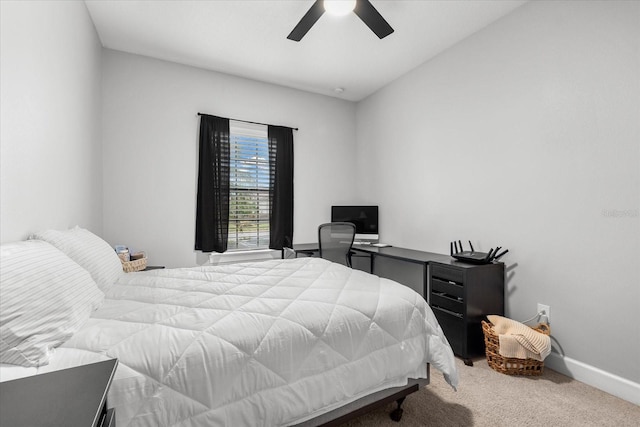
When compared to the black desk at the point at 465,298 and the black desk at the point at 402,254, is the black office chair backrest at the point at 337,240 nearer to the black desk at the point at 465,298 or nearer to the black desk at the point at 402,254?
the black desk at the point at 402,254

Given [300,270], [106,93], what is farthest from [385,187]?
[106,93]

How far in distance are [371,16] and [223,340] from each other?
2.35 metres

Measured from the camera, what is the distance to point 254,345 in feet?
3.73

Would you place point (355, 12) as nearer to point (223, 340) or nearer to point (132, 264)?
point (223, 340)

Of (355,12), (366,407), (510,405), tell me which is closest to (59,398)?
(366,407)

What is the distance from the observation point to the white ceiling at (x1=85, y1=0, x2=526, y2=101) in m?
2.48

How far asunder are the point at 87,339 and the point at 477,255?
2.68 metres

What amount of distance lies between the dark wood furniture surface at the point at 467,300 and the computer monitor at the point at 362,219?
58.0 inches

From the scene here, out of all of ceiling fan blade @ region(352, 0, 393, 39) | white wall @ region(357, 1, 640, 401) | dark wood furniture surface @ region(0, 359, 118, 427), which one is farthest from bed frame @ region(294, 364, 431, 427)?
ceiling fan blade @ region(352, 0, 393, 39)

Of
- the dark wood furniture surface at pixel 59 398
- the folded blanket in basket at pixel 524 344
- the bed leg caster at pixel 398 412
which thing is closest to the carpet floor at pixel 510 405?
the bed leg caster at pixel 398 412

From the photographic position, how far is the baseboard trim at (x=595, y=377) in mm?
1840

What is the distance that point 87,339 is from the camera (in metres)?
1.00

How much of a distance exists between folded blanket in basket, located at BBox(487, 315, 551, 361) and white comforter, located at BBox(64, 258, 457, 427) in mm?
842

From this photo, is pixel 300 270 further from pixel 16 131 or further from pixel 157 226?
pixel 157 226
